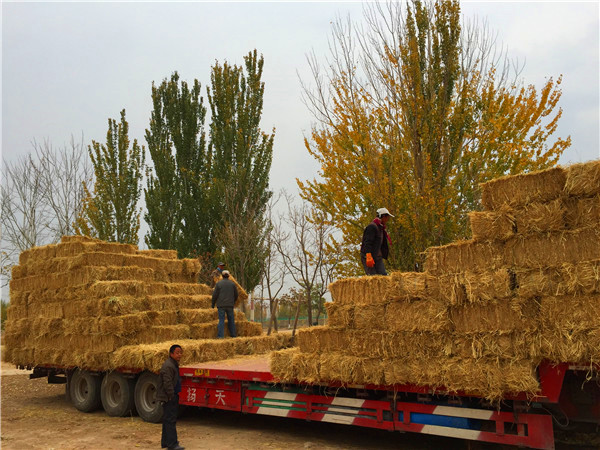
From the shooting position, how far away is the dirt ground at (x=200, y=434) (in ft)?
26.7

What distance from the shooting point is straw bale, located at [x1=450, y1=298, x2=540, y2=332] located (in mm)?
6176

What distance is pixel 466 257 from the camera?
6723 millimetres

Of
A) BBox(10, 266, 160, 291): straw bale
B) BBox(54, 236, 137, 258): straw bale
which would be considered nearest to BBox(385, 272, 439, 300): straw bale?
BBox(10, 266, 160, 291): straw bale

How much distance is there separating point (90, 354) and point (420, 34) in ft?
36.3

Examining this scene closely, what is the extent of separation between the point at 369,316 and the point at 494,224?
81.2 inches

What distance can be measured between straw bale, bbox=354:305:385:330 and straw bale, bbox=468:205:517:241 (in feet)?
5.30

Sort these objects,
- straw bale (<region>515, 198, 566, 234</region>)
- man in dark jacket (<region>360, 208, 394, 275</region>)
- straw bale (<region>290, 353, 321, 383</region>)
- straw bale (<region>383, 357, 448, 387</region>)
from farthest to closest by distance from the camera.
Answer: man in dark jacket (<region>360, 208, 394, 275</region>) → straw bale (<region>290, 353, 321, 383</region>) → straw bale (<region>383, 357, 448, 387</region>) → straw bale (<region>515, 198, 566, 234</region>)

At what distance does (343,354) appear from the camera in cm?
750

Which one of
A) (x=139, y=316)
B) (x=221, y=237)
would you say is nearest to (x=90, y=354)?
(x=139, y=316)

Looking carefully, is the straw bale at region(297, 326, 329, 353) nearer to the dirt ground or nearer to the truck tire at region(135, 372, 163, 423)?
the dirt ground

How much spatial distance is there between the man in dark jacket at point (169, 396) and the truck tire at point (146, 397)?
193cm

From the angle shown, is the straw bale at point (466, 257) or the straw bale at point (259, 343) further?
the straw bale at point (259, 343)

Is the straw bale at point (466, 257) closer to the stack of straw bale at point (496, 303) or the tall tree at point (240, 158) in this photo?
the stack of straw bale at point (496, 303)

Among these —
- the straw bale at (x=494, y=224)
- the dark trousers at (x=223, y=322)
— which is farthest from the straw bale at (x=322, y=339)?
the dark trousers at (x=223, y=322)
